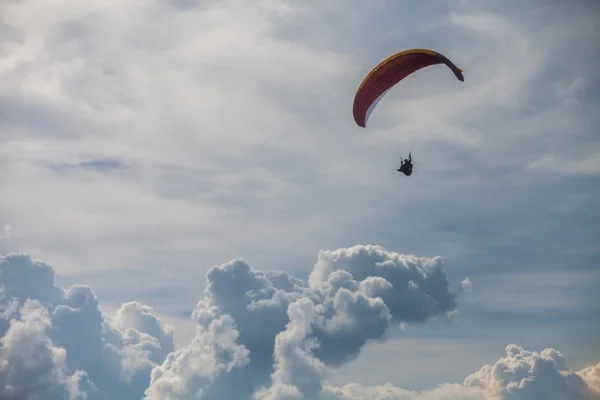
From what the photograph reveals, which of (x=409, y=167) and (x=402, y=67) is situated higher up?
(x=402, y=67)

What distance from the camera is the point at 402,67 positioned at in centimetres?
8250

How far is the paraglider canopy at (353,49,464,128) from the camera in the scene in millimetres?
78750

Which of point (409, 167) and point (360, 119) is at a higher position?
point (360, 119)

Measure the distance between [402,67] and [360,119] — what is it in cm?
1057

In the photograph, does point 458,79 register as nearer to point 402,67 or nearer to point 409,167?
point 402,67

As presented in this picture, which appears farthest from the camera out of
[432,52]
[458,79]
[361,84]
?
[361,84]

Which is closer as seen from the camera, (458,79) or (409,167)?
(458,79)

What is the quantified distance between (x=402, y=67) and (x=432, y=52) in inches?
203

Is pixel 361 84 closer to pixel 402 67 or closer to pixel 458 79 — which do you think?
pixel 402 67

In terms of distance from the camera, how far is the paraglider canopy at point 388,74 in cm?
7875

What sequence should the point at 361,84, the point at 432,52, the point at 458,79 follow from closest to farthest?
1. the point at 458,79
2. the point at 432,52
3. the point at 361,84

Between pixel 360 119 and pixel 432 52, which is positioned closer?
pixel 432 52

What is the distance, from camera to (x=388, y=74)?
3322 inches

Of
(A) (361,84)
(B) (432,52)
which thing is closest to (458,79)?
(B) (432,52)
